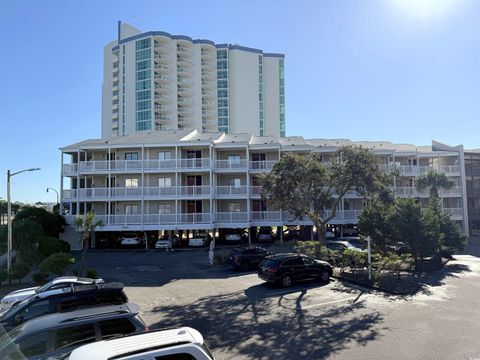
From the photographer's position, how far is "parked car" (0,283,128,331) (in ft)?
29.8

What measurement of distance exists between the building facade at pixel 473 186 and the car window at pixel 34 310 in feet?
159

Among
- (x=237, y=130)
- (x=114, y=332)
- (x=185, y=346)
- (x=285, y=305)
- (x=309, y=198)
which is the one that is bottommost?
(x=285, y=305)

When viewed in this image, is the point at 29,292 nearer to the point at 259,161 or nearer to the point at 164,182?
the point at 164,182

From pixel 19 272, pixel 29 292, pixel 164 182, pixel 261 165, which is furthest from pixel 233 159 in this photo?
pixel 29 292

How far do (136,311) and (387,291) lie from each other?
11.6 metres

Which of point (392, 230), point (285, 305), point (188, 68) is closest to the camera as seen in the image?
point (285, 305)

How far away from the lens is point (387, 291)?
15.2m

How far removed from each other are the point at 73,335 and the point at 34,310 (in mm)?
3089

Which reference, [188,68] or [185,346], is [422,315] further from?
[188,68]

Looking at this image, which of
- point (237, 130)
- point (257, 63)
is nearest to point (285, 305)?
point (237, 130)

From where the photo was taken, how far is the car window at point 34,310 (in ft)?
29.8

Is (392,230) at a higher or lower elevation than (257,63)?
lower

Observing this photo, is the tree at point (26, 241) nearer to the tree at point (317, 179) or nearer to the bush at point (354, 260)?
the tree at point (317, 179)

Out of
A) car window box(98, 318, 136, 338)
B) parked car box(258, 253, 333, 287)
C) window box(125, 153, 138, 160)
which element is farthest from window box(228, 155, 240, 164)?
car window box(98, 318, 136, 338)
